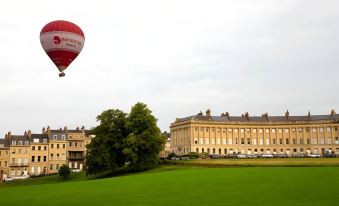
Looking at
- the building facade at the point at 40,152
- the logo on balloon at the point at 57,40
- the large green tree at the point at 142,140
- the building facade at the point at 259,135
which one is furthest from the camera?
the building facade at the point at 259,135

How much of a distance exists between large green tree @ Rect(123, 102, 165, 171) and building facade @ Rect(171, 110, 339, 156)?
57.9 metres

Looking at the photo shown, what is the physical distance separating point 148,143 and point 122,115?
9.88 m

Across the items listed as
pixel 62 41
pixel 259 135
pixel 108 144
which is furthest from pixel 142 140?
pixel 259 135

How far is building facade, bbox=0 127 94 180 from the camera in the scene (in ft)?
364

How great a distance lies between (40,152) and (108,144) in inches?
1524

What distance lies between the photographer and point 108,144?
274 feet

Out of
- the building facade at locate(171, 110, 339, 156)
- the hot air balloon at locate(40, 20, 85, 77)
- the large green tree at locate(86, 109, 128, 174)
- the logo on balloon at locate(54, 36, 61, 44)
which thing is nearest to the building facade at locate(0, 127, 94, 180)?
the large green tree at locate(86, 109, 128, 174)

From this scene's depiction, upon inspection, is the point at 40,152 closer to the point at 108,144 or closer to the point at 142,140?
the point at 108,144

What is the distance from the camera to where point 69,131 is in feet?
396

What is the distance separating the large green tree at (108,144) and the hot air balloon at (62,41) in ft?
122

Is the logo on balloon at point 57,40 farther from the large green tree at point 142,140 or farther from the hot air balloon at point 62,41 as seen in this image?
the large green tree at point 142,140

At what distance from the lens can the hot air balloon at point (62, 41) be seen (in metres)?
43.2

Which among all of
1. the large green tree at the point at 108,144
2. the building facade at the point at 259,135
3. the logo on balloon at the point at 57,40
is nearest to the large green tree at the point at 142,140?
the large green tree at the point at 108,144

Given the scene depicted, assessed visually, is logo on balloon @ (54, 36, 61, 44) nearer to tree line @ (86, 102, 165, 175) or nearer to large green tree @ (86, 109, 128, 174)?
tree line @ (86, 102, 165, 175)
